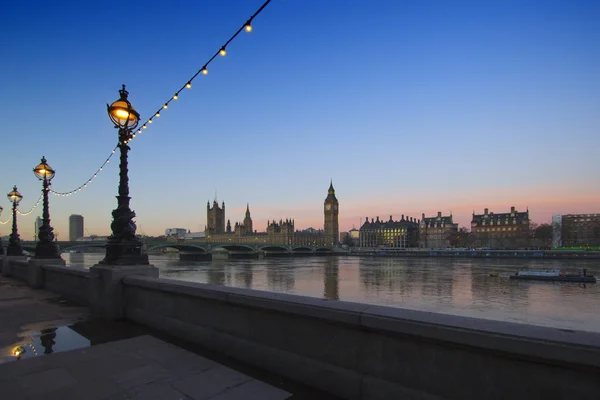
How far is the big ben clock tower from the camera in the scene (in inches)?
7244

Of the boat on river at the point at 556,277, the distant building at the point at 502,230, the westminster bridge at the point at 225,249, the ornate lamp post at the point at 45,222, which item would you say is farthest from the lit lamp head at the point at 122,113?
the distant building at the point at 502,230

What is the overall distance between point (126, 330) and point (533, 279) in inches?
1938

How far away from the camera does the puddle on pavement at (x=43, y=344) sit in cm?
497

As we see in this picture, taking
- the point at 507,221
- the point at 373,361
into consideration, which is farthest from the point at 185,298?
the point at 507,221

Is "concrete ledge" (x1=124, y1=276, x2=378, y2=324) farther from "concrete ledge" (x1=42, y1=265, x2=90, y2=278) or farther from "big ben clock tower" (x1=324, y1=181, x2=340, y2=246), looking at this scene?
"big ben clock tower" (x1=324, y1=181, x2=340, y2=246)

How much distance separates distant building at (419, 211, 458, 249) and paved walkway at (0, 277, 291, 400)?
172 m

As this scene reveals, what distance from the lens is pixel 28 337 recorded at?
5859 mm

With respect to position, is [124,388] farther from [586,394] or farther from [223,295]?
[586,394]

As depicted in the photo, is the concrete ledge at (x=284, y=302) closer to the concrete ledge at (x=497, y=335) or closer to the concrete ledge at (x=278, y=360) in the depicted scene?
the concrete ledge at (x=497, y=335)

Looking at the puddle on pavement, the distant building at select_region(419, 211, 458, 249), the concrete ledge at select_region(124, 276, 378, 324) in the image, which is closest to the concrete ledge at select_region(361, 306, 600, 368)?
the concrete ledge at select_region(124, 276, 378, 324)

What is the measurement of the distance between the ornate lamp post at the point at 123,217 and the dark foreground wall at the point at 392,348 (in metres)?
3.17

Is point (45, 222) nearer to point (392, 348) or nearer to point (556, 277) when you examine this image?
point (392, 348)

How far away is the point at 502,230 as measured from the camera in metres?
152

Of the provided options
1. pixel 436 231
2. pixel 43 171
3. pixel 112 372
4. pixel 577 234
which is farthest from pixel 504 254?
pixel 112 372
